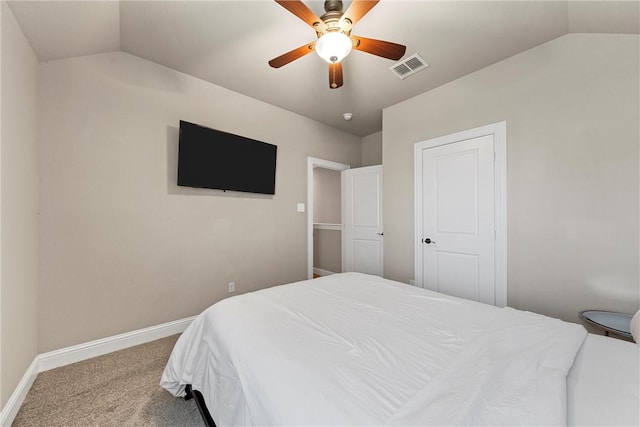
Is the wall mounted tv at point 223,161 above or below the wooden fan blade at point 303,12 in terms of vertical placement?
below

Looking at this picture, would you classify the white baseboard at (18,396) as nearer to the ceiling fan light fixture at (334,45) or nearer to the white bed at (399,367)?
the white bed at (399,367)

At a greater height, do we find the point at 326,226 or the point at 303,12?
the point at 303,12

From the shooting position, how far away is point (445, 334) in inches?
46.0

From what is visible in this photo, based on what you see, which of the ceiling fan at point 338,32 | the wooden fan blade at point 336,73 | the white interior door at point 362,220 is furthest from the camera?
the white interior door at point 362,220

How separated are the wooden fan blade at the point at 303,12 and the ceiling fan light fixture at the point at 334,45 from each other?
0.07 meters

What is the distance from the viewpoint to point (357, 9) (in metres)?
1.49

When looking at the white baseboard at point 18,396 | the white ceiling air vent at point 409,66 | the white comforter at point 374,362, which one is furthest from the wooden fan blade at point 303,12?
the white baseboard at point 18,396

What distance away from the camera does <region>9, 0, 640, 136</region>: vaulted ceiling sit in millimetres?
1709

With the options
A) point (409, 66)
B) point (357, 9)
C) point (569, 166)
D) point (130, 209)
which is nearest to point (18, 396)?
point (130, 209)

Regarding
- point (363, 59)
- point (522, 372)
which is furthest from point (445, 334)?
point (363, 59)

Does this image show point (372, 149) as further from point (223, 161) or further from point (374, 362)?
point (374, 362)

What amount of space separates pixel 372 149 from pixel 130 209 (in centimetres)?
353

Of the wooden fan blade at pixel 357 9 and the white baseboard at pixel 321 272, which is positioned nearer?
the wooden fan blade at pixel 357 9

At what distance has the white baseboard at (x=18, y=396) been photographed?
1376 millimetres
